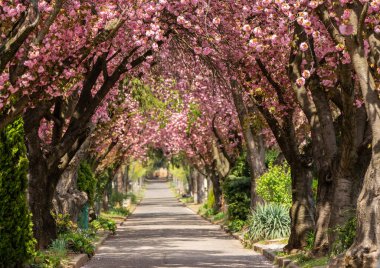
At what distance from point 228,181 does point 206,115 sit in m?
7.82

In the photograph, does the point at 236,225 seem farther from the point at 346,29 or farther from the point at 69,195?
the point at 346,29

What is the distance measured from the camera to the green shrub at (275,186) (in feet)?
88.7

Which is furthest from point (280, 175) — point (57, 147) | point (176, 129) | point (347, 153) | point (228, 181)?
point (176, 129)

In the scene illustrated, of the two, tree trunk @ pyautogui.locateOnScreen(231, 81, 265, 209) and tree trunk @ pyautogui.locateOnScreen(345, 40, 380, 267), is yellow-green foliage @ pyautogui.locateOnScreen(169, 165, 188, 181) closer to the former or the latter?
tree trunk @ pyautogui.locateOnScreen(231, 81, 265, 209)

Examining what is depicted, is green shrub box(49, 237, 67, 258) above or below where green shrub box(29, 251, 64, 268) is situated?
above

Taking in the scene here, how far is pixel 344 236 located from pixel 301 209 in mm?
5110

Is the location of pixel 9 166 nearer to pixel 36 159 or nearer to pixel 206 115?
pixel 36 159

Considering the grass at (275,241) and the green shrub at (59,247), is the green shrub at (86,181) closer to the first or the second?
the grass at (275,241)

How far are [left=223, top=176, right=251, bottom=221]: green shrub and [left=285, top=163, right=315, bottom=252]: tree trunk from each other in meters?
12.5

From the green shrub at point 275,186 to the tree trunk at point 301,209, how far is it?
6.70 m

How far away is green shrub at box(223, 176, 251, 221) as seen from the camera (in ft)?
108

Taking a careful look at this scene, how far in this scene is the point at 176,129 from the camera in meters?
49.3

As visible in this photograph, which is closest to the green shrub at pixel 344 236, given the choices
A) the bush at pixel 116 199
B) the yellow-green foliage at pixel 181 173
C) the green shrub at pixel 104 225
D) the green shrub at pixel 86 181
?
the green shrub at pixel 104 225

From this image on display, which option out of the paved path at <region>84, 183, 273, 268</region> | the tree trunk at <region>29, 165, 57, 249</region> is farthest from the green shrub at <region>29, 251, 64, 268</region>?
the tree trunk at <region>29, 165, 57, 249</region>
